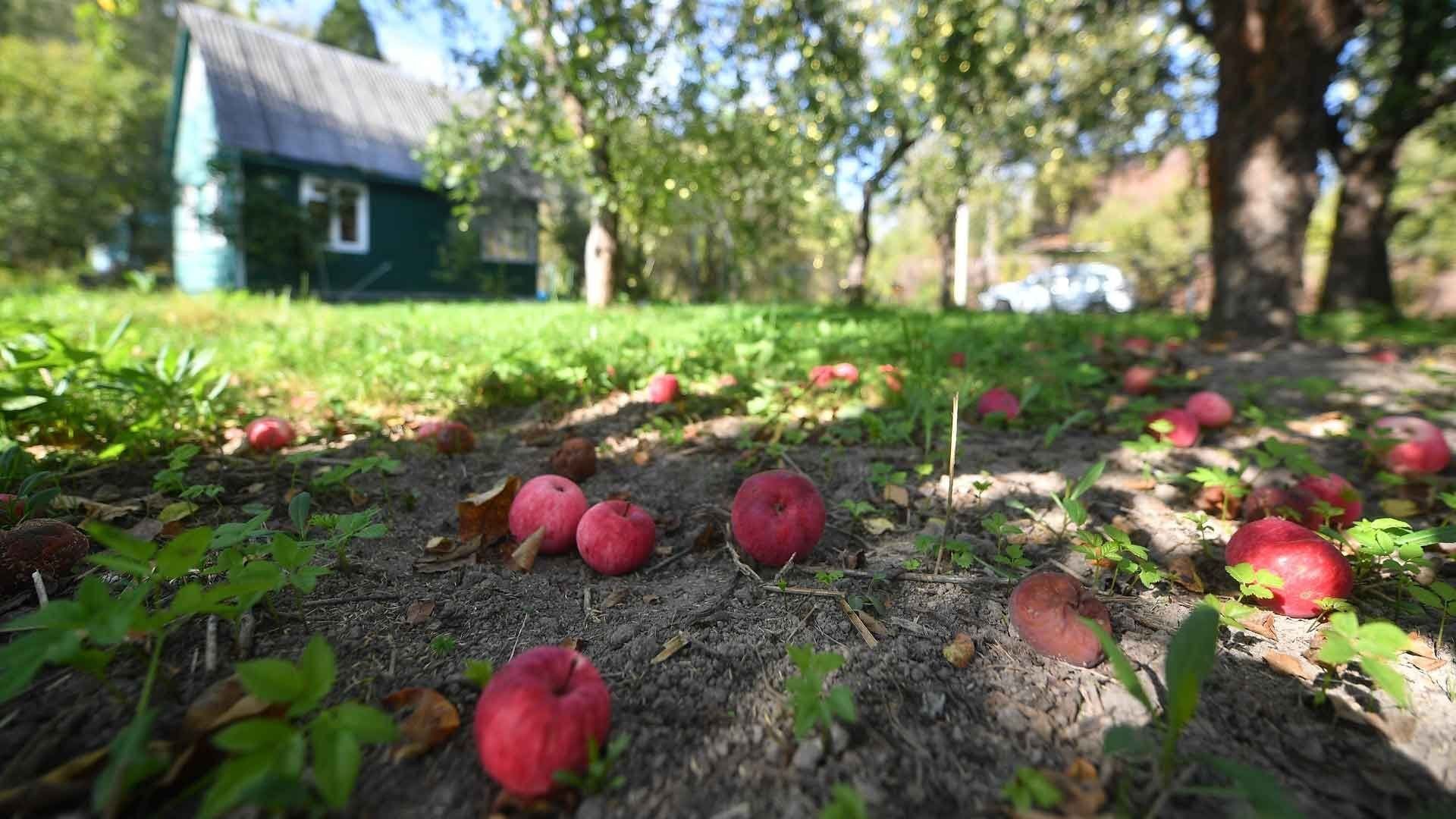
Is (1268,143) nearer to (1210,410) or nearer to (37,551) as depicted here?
(1210,410)

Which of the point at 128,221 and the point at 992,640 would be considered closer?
the point at 992,640

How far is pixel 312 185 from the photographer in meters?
14.8

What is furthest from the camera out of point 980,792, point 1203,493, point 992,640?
point 1203,493

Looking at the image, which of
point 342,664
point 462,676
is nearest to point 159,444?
point 342,664

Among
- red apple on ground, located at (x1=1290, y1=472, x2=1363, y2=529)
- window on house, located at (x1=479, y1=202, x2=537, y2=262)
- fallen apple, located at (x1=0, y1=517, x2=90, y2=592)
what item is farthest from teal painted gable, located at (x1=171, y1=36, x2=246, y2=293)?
red apple on ground, located at (x1=1290, y1=472, x2=1363, y2=529)

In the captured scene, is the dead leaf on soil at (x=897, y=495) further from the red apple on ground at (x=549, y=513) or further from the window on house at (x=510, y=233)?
the window on house at (x=510, y=233)

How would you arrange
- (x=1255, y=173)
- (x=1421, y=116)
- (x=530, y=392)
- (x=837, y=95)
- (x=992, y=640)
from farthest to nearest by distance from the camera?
(x=837, y=95) → (x=1421, y=116) → (x=1255, y=173) → (x=530, y=392) → (x=992, y=640)

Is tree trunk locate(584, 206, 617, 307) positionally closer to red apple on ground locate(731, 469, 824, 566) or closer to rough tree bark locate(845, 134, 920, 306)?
rough tree bark locate(845, 134, 920, 306)

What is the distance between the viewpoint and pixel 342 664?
120 centimetres

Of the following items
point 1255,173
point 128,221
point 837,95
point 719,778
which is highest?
point 837,95

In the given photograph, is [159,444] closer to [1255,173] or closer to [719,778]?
[719,778]

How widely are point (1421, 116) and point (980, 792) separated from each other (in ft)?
41.9

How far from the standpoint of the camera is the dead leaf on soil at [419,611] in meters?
1.40

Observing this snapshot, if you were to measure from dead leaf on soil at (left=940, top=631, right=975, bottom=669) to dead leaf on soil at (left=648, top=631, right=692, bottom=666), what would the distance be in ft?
1.76
